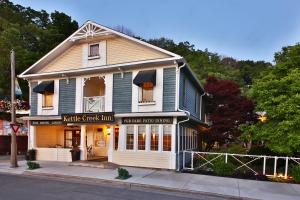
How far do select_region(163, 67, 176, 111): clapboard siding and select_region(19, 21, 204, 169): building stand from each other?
0.06 meters


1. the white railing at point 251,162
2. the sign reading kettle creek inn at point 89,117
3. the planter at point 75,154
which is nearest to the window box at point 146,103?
the sign reading kettle creek inn at point 89,117

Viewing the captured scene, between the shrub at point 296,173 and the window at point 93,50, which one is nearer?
the shrub at point 296,173

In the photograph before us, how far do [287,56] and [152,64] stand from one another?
8.54 m

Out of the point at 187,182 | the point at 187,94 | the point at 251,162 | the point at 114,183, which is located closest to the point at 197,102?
the point at 187,94

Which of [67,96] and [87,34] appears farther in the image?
[67,96]

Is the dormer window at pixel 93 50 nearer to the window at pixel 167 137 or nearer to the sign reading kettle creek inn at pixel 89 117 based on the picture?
the sign reading kettle creek inn at pixel 89 117

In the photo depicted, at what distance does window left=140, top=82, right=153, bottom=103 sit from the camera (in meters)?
17.3

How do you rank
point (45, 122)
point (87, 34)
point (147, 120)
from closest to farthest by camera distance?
point (147, 120) → point (87, 34) → point (45, 122)

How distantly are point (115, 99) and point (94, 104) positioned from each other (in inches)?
70.2

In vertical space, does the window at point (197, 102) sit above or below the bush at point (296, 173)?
above

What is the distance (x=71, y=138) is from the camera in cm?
2248

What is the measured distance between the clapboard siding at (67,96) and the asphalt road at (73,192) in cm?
699

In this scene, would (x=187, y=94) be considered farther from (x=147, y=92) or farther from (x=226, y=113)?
(x=226, y=113)

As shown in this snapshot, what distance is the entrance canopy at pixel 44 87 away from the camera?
19.6 metres
